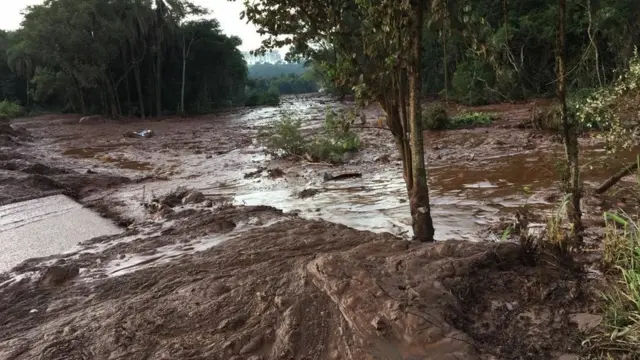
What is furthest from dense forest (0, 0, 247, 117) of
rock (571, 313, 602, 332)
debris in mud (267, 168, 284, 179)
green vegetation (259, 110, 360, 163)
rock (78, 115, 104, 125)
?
rock (571, 313, 602, 332)

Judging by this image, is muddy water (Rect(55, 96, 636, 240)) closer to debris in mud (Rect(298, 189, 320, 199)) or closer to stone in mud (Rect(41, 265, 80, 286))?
debris in mud (Rect(298, 189, 320, 199))

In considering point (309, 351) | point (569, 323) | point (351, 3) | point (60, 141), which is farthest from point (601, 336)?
point (60, 141)

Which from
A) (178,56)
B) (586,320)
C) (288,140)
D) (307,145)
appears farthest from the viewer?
(178,56)

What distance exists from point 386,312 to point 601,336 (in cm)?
110

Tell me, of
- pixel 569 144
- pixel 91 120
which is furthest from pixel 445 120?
pixel 91 120

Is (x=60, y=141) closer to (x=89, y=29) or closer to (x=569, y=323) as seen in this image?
(x=89, y=29)

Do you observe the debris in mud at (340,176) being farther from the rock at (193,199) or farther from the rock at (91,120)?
the rock at (91,120)

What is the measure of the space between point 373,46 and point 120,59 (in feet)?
119

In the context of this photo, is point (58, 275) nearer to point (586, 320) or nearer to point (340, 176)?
point (586, 320)

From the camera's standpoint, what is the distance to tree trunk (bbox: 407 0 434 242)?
3949 millimetres

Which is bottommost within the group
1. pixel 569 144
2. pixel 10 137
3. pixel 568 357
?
pixel 568 357

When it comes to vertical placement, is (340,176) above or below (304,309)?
above

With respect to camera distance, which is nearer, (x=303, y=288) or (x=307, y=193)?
(x=303, y=288)

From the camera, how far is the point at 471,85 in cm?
2483
